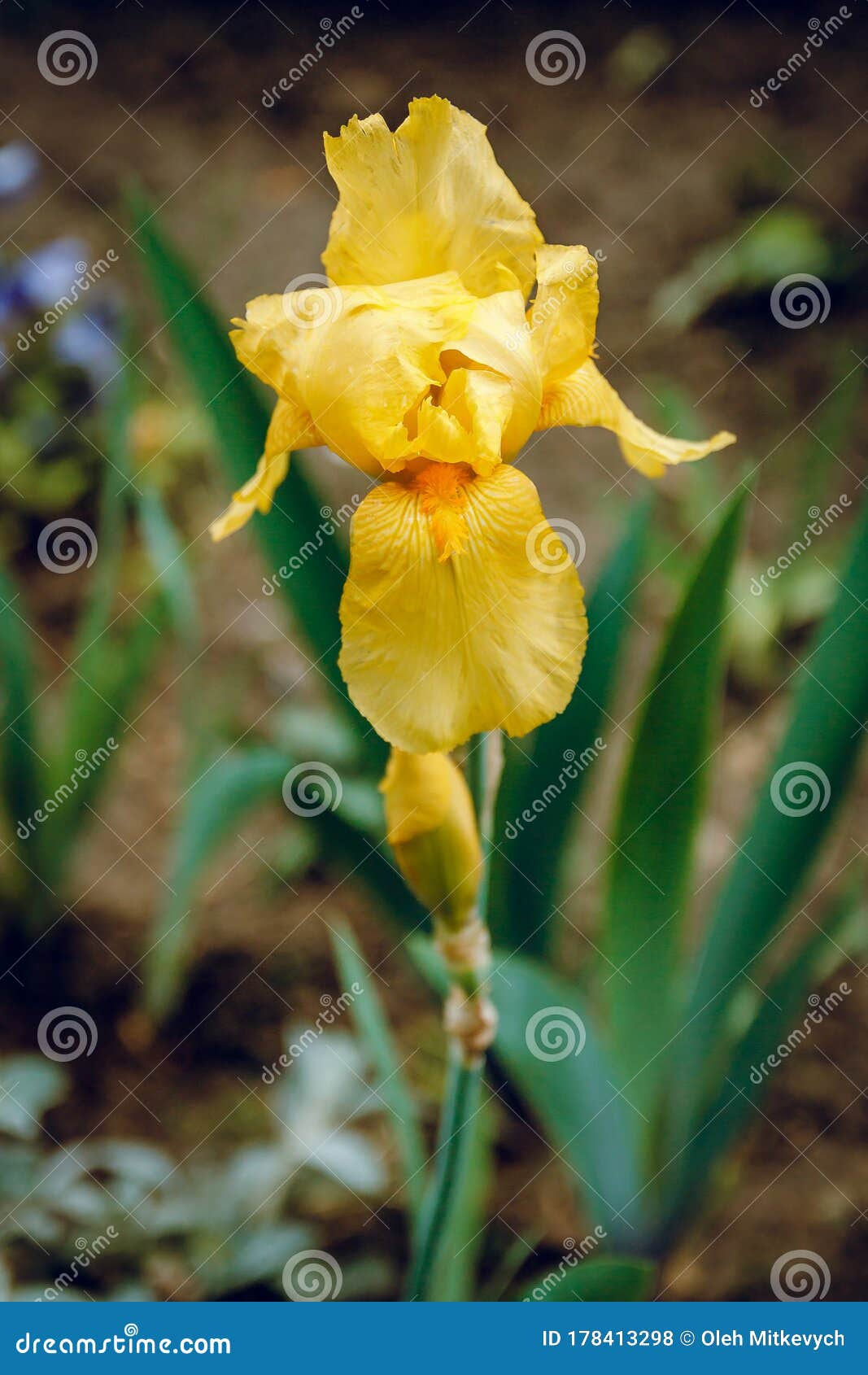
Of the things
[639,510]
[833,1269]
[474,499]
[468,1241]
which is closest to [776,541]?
[639,510]

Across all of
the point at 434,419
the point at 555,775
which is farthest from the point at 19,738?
the point at 434,419

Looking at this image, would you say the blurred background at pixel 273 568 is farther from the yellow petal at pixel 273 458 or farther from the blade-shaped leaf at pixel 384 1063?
the yellow petal at pixel 273 458

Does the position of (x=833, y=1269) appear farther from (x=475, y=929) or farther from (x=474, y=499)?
(x=474, y=499)

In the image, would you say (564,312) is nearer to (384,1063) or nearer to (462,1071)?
(462,1071)

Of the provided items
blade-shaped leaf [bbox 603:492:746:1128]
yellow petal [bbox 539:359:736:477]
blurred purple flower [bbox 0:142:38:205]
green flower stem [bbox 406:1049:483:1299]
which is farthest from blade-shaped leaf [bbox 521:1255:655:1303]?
blurred purple flower [bbox 0:142:38:205]

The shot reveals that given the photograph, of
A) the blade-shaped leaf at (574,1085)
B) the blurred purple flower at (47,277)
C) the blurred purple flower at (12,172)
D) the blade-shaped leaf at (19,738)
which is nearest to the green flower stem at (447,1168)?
the blade-shaped leaf at (574,1085)

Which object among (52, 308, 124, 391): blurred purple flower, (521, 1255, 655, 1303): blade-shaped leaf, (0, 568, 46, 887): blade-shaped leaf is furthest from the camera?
(52, 308, 124, 391): blurred purple flower

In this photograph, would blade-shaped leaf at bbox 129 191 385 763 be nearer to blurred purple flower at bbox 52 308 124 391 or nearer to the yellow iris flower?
the yellow iris flower
